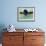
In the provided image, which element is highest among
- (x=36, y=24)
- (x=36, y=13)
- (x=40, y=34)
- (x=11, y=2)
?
(x=11, y=2)

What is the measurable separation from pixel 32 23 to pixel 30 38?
0.69 meters

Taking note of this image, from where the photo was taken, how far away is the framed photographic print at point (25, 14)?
4434mm

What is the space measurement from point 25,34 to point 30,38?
0.19m

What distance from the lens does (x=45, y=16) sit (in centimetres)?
447

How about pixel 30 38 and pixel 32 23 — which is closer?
pixel 30 38

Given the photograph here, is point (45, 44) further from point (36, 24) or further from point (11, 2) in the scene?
point (11, 2)

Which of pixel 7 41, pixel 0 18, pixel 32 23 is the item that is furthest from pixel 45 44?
pixel 0 18

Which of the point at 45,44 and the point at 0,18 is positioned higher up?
the point at 0,18

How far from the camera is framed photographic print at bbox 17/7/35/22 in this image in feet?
14.5

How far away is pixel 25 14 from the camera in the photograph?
4.46 metres

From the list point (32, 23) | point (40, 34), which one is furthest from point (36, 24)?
point (40, 34)

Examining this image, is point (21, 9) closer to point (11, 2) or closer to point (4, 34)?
point (11, 2)

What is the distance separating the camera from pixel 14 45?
13.1 ft

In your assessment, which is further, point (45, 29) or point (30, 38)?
point (45, 29)
